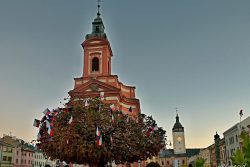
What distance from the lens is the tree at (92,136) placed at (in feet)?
73.6

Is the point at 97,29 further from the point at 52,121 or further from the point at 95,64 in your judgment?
the point at 52,121

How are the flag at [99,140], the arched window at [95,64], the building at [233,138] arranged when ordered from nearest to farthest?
1. the flag at [99,140]
2. the building at [233,138]
3. the arched window at [95,64]

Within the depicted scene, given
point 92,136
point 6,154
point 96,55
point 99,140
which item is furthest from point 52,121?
point 6,154

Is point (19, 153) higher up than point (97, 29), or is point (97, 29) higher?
point (97, 29)

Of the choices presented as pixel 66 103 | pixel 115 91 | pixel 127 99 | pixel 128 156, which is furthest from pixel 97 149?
pixel 127 99

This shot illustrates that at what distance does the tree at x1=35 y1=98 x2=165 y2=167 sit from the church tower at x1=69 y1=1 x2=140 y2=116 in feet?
65.6

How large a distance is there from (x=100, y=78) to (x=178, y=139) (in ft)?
297

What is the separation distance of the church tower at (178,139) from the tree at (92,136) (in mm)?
106638

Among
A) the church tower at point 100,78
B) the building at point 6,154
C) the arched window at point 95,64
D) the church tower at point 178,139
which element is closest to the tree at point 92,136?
the church tower at point 100,78

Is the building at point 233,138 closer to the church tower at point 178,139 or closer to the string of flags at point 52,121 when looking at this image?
the string of flags at point 52,121

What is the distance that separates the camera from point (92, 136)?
22.9 m

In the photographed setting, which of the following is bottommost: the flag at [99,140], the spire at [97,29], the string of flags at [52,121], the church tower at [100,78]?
the flag at [99,140]

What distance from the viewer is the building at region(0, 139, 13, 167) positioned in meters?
67.2

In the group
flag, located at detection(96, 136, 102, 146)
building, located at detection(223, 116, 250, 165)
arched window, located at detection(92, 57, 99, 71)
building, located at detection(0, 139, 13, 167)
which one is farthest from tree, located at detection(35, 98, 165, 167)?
building, located at detection(0, 139, 13, 167)
